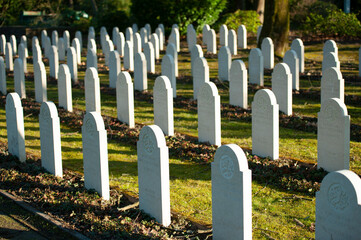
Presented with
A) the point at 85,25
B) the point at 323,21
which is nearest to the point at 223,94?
the point at 323,21

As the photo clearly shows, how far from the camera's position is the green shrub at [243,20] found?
71.5ft

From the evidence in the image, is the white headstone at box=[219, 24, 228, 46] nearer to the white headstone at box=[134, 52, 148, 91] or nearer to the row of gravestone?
the white headstone at box=[134, 52, 148, 91]

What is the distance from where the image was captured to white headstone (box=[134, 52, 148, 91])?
13109 millimetres

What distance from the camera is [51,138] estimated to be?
7.55m

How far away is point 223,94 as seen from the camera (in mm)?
12766

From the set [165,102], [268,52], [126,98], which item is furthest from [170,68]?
[268,52]

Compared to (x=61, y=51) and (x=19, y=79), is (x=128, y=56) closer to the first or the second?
(x=19, y=79)

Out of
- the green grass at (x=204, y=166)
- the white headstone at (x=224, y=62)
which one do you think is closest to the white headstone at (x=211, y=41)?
the white headstone at (x=224, y=62)

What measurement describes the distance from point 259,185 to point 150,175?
1.86 meters

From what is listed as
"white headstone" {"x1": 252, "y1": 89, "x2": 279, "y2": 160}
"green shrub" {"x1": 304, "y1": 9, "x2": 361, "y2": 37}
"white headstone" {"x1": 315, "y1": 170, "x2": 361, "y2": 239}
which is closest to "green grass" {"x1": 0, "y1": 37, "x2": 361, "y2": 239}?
"white headstone" {"x1": 252, "y1": 89, "x2": 279, "y2": 160}

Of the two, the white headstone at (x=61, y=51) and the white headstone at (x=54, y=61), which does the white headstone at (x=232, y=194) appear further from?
the white headstone at (x=61, y=51)

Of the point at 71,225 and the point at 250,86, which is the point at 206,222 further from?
the point at 250,86

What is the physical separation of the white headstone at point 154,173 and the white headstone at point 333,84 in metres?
4.80

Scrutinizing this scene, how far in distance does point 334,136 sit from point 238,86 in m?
4.00
